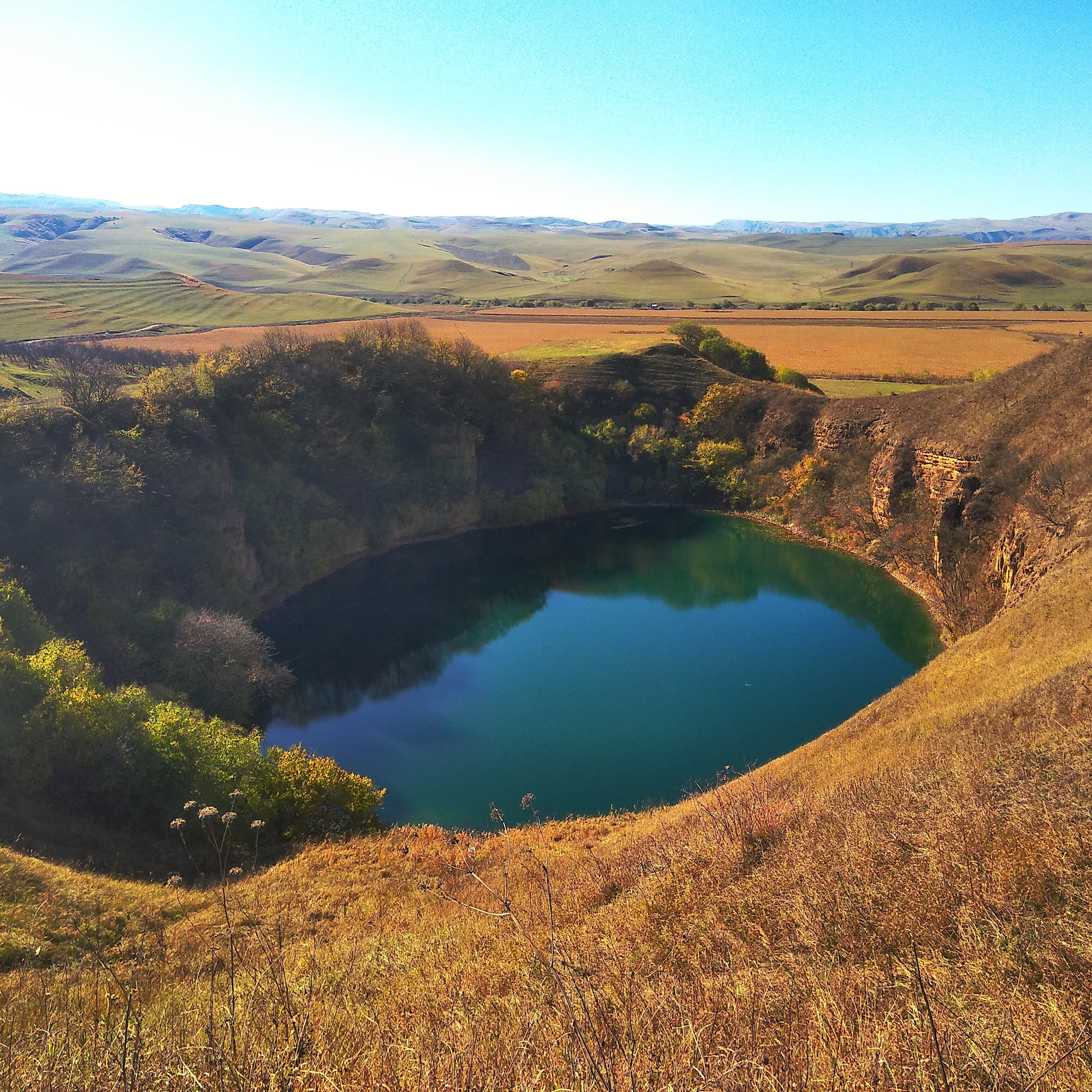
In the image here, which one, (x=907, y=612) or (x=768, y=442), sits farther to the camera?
(x=768, y=442)

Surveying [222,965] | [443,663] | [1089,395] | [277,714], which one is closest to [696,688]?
[443,663]

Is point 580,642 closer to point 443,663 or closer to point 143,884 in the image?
point 443,663

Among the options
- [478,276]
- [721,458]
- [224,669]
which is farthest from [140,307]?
[478,276]

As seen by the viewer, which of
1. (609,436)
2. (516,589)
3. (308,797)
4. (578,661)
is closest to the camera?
(308,797)

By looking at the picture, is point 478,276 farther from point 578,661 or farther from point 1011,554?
point 1011,554

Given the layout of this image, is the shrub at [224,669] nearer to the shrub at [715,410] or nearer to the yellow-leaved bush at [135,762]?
the yellow-leaved bush at [135,762]

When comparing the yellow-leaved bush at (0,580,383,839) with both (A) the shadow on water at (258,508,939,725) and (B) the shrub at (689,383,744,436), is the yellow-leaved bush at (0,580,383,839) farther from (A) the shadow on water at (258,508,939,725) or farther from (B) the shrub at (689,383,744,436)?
(B) the shrub at (689,383,744,436)
